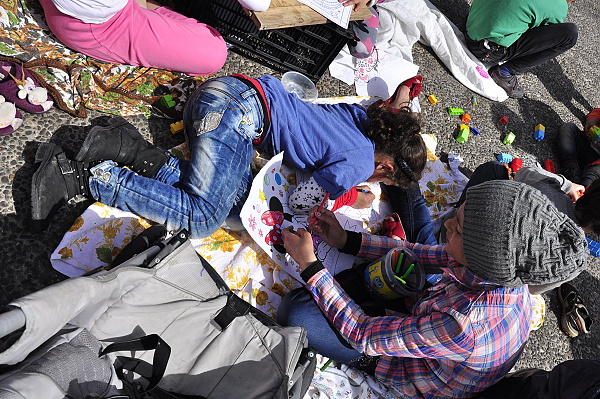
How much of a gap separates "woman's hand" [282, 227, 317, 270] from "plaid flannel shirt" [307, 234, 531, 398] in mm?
99

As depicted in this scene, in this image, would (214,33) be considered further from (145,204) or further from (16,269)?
(16,269)

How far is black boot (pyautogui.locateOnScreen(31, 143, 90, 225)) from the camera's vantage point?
1.74 meters

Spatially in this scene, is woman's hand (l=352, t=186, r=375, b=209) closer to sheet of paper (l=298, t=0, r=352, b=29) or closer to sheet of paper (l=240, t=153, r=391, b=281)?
sheet of paper (l=240, t=153, r=391, b=281)

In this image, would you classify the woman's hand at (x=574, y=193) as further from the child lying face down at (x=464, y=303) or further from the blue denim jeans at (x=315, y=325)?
the blue denim jeans at (x=315, y=325)

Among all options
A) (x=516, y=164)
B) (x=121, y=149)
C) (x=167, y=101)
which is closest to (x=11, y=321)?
(x=121, y=149)

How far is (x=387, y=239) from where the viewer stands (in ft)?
7.80

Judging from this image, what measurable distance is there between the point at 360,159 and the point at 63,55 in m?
1.47

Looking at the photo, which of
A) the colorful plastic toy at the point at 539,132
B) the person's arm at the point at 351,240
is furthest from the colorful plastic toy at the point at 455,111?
the person's arm at the point at 351,240

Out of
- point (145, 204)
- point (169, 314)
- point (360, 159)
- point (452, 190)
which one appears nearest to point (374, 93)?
point (452, 190)

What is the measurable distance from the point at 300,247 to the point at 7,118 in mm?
1334

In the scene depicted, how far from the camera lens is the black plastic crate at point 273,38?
8.61 feet

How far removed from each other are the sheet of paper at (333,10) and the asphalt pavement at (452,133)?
0.54 m

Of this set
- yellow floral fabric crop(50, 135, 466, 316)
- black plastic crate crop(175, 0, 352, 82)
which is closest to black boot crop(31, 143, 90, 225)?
yellow floral fabric crop(50, 135, 466, 316)

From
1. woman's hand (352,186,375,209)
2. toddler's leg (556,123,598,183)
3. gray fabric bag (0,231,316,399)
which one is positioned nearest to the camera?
gray fabric bag (0,231,316,399)
